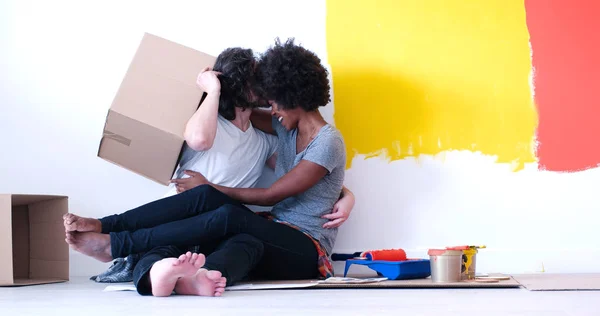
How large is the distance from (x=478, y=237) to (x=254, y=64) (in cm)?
96

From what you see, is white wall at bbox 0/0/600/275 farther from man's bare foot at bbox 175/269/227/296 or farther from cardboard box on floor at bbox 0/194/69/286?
man's bare foot at bbox 175/269/227/296

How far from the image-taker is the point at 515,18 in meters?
2.36

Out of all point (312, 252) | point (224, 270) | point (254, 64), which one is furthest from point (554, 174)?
point (224, 270)

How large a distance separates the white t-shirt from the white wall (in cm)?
33

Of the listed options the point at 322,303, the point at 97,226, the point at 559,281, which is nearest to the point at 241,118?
the point at 97,226

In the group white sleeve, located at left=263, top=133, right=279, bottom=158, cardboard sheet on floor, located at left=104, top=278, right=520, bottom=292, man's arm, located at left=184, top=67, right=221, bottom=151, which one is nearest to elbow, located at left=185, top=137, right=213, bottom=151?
man's arm, located at left=184, top=67, right=221, bottom=151

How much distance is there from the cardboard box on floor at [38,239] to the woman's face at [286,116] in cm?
72

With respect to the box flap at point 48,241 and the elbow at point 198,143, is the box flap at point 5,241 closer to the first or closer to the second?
the box flap at point 48,241

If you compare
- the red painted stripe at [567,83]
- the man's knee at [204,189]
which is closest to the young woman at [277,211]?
the man's knee at [204,189]

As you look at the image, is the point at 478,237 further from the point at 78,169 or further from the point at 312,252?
the point at 78,169

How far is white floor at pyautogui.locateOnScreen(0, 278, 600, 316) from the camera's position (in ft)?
4.34

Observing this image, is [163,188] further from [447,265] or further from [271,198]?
[447,265]

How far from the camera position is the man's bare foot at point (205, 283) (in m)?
1.57

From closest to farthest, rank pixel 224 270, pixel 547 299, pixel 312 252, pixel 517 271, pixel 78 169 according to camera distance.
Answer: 1. pixel 547 299
2. pixel 224 270
3. pixel 312 252
4. pixel 517 271
5. pixel 78 169
